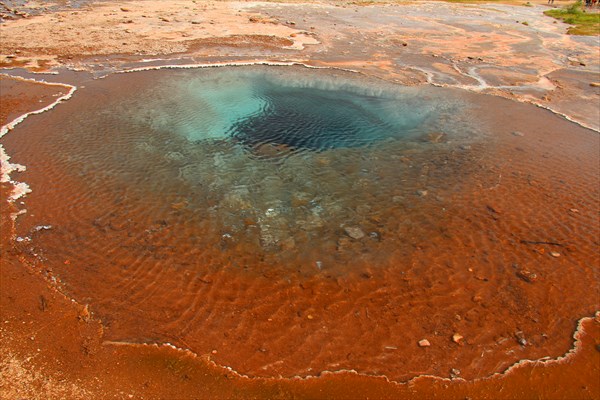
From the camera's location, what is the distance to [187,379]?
21.8 ft

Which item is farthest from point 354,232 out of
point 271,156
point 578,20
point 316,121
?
point 578,20

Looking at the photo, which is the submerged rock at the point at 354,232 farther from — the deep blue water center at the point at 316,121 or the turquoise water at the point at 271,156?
the deep blue water center at the point at 316,121

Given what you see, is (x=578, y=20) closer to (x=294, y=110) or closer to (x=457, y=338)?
(x=294, y=110)

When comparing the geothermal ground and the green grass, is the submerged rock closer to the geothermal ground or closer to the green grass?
the geothermal ground

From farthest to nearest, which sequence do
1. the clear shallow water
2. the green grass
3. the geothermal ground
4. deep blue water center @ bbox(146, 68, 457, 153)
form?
1. the green grass
2. deep blue water center @ bbox(146, 68, 457, 153)
3. the clear shallow water
4. the geothermal ground

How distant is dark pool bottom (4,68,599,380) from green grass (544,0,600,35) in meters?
31.0

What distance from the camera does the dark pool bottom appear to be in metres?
7.64

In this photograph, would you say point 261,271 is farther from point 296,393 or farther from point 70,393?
point 70,393

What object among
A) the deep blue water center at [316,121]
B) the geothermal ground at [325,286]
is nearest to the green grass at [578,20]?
the geothermal ground at [325,286]

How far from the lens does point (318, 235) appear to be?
33.6 feet

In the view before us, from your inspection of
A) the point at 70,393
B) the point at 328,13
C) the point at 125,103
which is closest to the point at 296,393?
the point at 70,393

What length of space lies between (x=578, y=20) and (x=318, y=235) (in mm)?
52388

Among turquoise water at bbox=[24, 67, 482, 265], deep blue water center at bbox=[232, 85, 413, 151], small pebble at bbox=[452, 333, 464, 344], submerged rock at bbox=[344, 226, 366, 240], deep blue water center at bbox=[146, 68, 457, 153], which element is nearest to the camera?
small pebble at bbox=[452, 333, 464, 344]

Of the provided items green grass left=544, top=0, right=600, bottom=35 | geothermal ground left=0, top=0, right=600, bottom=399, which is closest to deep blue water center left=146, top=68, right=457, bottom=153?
geothermal ground left=0, top=0, right=600, bottom=399
